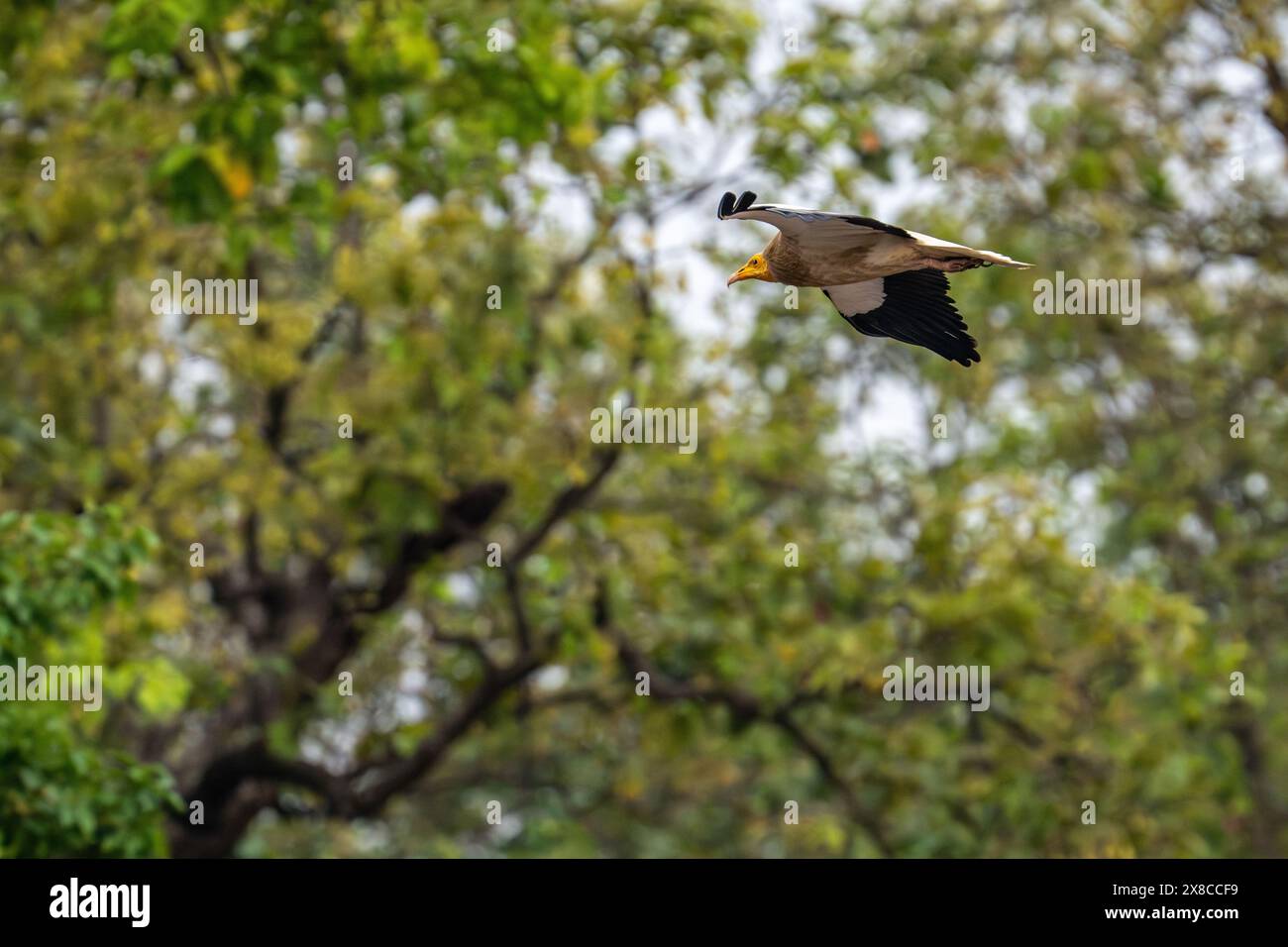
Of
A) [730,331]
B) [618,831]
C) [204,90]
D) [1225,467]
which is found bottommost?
[618,831]

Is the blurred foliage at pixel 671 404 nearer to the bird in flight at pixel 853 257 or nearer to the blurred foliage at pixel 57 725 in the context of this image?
the blurred foliage at pixel 57 725

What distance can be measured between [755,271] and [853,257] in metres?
0.16

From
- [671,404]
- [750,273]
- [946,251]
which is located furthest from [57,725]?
[946,251]

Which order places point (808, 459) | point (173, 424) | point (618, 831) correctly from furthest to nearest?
point (618, 831) → point (808, 459) → point (173, 424)

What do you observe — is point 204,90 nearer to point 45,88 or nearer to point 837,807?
point 45,88

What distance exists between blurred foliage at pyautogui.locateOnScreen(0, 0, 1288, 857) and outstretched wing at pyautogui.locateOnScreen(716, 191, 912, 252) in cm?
660

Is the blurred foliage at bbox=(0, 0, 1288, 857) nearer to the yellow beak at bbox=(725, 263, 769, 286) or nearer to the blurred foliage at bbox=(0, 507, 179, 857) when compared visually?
the blurred foliage at bbox=(0, 507, 179, 857)

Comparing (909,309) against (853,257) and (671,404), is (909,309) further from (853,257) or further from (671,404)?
(671,404)

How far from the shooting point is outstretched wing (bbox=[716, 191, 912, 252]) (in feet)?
7.97

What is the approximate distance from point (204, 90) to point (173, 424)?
3.32 metres

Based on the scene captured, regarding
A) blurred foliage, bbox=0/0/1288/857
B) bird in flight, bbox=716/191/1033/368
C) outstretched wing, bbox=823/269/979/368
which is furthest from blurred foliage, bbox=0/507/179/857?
bird in flight, bbox=716/191/1033/368

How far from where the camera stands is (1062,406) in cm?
1391
